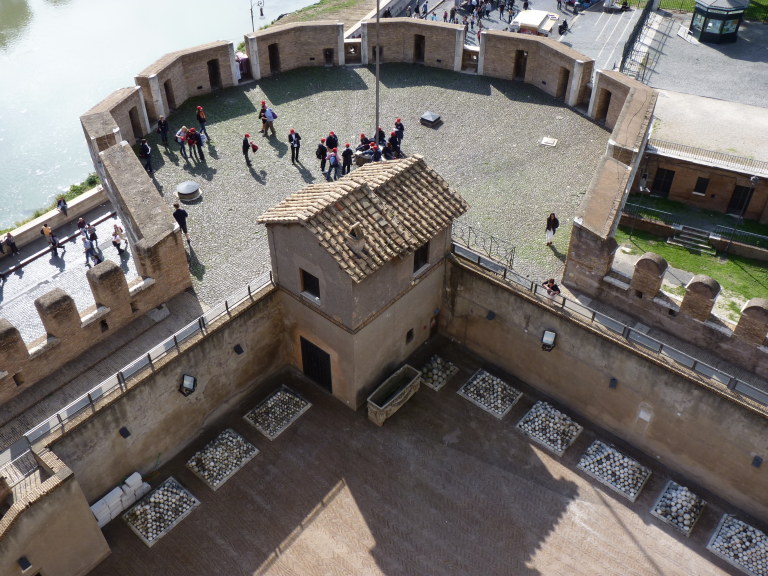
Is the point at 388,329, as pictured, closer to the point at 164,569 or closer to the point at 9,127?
the point at 164,569

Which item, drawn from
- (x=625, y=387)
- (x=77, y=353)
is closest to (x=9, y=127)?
(x=77, y=353)

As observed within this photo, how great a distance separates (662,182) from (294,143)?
15.6 m

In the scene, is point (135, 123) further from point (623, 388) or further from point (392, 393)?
point (623, 388)

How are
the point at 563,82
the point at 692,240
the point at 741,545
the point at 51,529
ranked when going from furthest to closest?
the point at 563,82, the point at 692,240, the point at 741,545, the point at 51,529

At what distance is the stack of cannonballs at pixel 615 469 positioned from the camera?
19.8 metres

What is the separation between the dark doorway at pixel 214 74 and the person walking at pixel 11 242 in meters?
9.72

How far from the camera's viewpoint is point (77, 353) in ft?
60.8

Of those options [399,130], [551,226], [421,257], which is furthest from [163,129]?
[551,226]

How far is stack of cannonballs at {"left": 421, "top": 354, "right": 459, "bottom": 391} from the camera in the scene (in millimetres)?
22422

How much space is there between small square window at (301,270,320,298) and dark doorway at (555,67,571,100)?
14846mm

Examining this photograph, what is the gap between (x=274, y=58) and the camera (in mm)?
30750

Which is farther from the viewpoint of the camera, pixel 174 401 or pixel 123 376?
pixel 174 401

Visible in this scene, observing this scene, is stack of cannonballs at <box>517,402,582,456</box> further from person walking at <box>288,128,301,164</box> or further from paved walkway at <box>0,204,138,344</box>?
paved walkway at <box>0,204,138,344</box>

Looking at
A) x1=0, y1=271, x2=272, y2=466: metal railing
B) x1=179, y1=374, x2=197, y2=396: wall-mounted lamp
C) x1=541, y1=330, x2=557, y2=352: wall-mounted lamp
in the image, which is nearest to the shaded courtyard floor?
x1=179, y1=374, x2=197, y2=396: wall-mounted lamp
